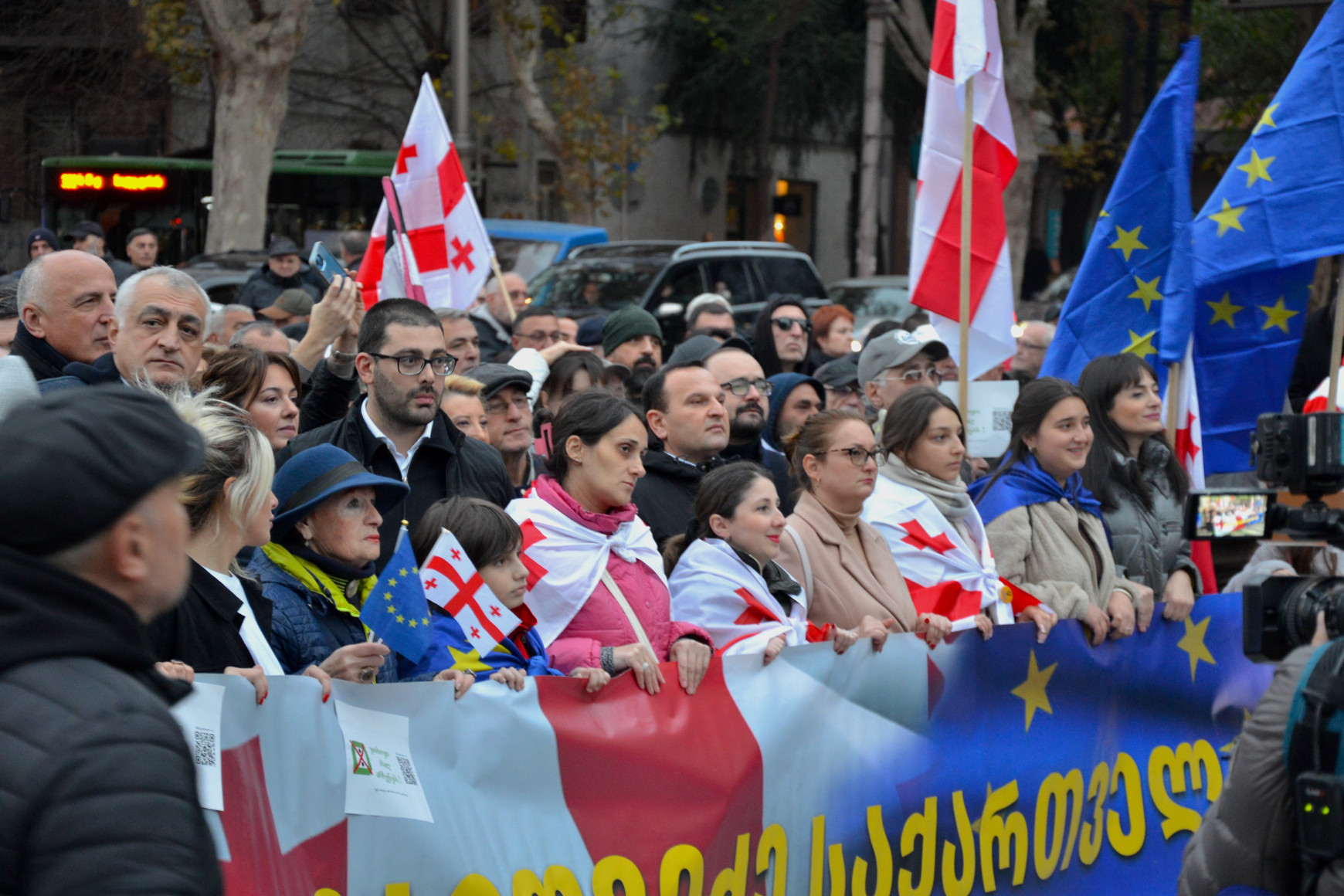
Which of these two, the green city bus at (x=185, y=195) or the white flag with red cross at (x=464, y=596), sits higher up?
the green city bus at (x=185, y=195)

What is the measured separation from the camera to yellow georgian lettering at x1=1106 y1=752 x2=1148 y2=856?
5.56 metres

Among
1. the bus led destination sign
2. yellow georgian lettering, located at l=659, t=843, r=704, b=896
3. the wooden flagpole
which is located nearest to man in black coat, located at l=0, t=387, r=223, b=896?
yellow georgian lettering, located at l=659, t=843, r=704, b=896

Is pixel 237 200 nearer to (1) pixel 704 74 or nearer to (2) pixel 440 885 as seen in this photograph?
(1) pixel 704 74

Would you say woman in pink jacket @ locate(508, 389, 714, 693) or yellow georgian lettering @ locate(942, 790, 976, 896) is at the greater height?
woman in pink jacket @ locate(508, 389, 714, 693)

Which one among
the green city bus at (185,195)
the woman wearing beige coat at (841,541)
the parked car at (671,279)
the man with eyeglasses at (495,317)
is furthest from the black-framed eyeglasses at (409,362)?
the green city bus at (185,195)

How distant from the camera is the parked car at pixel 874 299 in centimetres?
1778

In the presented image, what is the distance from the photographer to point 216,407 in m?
4.06

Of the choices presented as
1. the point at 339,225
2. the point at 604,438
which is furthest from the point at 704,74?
the point at 604,438

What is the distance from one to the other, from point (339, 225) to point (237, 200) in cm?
163

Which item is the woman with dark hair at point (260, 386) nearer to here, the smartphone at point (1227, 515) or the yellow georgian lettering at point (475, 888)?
the yellow georgian lettering at point (475, 888)

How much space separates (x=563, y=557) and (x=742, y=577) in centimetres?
58

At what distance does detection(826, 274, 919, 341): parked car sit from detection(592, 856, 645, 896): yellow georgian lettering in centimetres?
1352

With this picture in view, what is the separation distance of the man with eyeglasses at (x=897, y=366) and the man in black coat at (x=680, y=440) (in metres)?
1.74

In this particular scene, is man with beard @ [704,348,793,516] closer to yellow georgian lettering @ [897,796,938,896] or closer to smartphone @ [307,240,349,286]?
smartphone @ [307,240,349,286]
